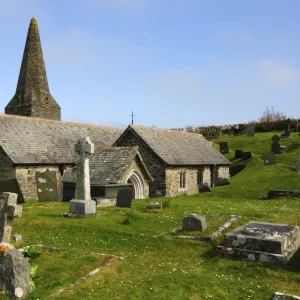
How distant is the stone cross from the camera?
55.2ft

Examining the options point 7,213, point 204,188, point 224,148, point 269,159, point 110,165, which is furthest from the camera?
point 224,148

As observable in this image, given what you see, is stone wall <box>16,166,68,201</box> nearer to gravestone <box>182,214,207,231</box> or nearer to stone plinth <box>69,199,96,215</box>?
stone plinth <box>69,199,96,215</box>

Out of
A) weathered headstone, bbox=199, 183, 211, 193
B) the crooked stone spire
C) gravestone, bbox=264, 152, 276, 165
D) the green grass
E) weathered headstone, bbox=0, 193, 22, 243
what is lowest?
weathered headstone, bbox=199, 183, 211, 193

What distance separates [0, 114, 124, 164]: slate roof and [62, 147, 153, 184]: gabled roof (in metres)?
3.61

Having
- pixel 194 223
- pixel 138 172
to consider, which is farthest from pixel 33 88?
pixel 194 223

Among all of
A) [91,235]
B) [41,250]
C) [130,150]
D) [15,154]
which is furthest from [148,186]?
[41,250]

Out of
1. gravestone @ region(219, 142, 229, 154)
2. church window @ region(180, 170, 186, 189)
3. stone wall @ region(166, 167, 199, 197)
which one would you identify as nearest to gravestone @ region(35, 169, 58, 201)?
stone wall @ region(166, 167, 199, 197)

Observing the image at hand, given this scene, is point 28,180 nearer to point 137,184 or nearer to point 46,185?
point 46,185

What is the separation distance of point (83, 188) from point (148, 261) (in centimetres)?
714

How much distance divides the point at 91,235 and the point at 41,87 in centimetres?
3126

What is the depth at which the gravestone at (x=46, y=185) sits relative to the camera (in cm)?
2650

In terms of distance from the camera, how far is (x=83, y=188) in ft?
55.2

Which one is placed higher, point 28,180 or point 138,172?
point 138,172

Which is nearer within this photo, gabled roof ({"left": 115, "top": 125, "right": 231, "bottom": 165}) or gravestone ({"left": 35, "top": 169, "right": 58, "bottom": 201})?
gravestone ({"left": 35, "top": 169, "right": 58, "bottom": 201})
